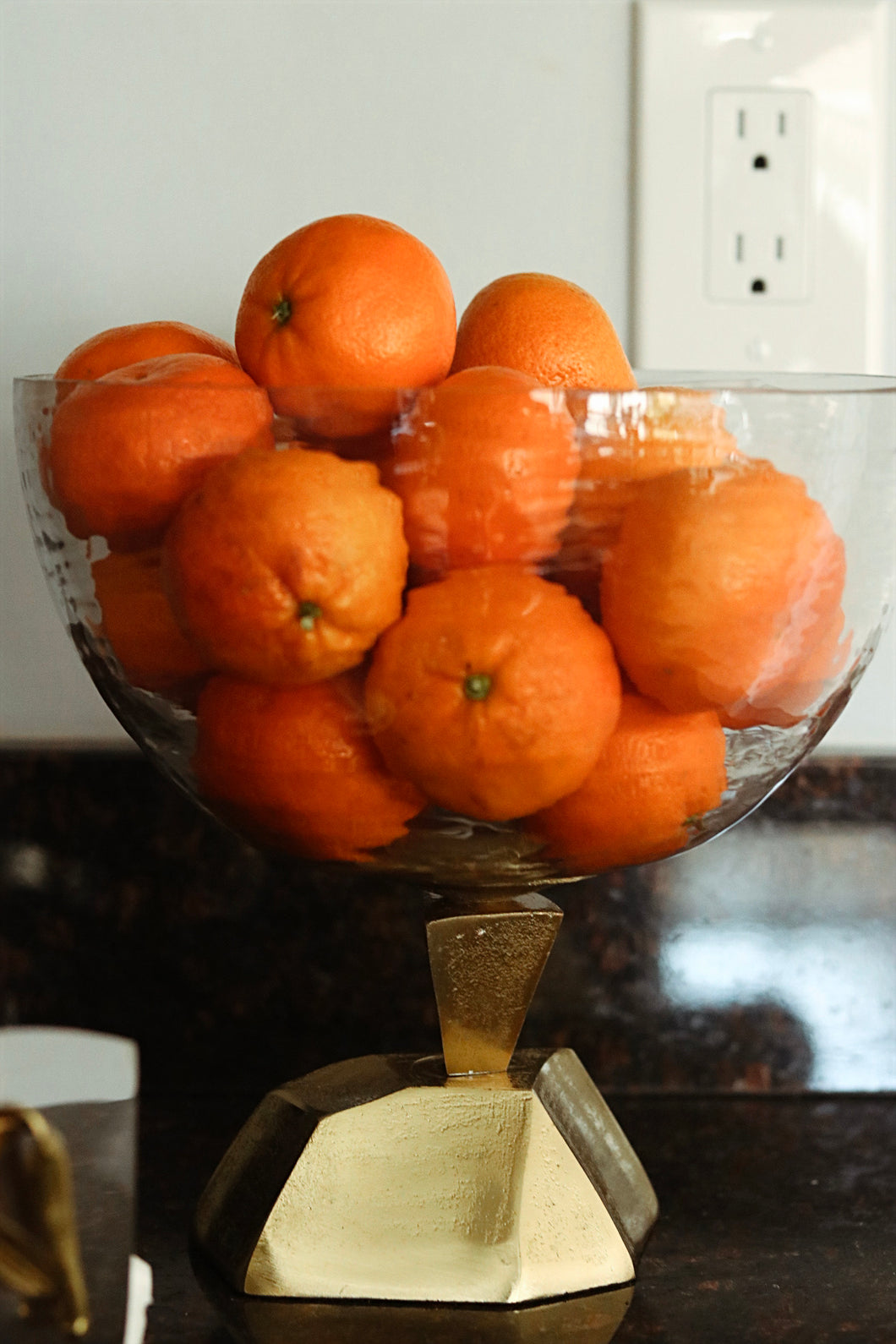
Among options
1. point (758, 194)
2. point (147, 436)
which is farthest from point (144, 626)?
point (758, 194)

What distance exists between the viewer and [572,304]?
524 mm

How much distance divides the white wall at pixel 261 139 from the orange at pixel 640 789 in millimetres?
339

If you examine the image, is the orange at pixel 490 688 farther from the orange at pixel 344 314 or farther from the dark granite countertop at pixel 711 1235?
the dark granite countertop at pixel 711 1235

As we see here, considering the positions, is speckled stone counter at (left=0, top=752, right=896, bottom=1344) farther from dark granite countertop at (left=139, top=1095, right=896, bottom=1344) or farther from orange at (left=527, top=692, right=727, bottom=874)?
orange at (left=527, top=692, right=727, bottom=874)

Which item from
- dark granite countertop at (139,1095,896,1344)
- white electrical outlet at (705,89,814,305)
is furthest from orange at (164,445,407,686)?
white electrical outlet at (705,89,814,305)

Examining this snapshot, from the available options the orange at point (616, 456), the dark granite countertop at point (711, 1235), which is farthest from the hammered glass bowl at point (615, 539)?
the dark granite countertop at point (711, 1235)

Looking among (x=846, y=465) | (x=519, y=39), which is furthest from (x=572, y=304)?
(x=519, y=39)

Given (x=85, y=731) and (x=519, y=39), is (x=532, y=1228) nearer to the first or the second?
(x=85, y=731)

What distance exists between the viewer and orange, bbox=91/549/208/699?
47 cm

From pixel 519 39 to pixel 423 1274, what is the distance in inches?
24.2

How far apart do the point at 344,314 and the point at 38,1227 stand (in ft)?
1.04

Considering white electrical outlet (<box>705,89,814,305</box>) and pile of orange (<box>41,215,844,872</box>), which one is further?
white electrical outlet (<box>705,89,814,305</box>)

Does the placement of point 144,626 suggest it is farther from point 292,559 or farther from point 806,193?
point 806,193

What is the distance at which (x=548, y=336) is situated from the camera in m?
0.51
